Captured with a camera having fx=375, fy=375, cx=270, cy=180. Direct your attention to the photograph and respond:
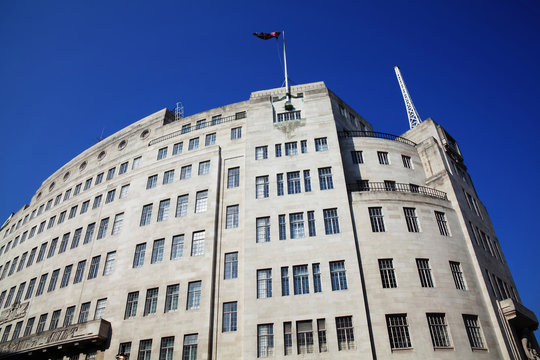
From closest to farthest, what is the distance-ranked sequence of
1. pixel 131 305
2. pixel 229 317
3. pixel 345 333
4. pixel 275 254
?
pixel 345 333
pixel 229 317
pixel 275 254
pixel 131 305

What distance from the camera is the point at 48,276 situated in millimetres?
40688

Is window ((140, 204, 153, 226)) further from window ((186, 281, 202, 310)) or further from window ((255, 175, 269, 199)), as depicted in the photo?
window ((255, 175, 269, 199))

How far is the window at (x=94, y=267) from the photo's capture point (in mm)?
36875

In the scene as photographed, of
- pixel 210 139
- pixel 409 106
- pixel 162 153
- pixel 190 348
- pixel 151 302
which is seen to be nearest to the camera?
pixel 190 348

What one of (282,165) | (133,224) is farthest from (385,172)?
(133,224)

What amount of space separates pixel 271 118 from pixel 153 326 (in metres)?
22.3

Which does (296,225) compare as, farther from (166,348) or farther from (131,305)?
(131,305)

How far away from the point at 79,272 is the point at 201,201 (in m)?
15.0

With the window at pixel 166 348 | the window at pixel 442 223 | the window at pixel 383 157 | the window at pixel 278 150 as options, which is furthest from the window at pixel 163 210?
the window at pixel 442 223

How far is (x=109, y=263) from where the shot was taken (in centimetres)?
3672

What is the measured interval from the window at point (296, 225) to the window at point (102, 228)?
821 inches

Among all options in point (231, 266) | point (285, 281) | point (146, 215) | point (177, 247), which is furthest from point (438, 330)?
point (146, 215)

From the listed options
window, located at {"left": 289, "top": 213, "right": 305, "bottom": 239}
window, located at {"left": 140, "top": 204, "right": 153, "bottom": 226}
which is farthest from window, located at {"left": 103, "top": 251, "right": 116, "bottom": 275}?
window, located at {"left": 289, "top": 213, "right": 305, "bottom": 239}

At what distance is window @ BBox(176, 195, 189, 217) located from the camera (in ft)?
119
